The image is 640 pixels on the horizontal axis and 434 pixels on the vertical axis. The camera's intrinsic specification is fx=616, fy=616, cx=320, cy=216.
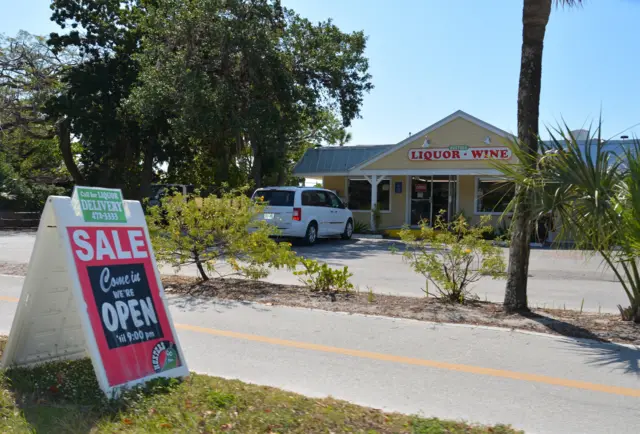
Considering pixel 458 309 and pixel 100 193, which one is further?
pixel 458 309

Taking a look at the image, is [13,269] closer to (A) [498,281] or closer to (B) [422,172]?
(A) [498,281]

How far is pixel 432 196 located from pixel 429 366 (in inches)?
790

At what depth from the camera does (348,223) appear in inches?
866

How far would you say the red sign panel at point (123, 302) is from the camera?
4793 mm

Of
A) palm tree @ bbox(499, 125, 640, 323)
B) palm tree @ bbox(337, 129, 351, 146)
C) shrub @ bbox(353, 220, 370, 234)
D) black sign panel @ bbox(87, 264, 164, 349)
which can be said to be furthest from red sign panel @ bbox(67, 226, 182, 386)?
palm tree @ bbox(337, 129, 351, 146)

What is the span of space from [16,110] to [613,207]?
28948mm

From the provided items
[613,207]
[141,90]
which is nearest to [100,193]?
[613,207]

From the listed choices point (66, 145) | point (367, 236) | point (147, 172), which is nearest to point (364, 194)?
point (367, 236)

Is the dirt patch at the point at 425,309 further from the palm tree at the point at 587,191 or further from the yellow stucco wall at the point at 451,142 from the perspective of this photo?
the yellow stucco wall at the point at 451,142

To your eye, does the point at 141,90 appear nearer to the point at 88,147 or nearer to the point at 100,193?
the point at 88,147

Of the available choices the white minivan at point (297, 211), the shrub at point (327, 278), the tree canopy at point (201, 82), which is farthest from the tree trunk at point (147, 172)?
the shrub at point (327, 278)

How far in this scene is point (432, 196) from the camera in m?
25.6

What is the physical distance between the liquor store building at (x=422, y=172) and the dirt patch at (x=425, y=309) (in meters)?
13.3

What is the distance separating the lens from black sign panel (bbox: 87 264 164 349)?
16.0 ft
